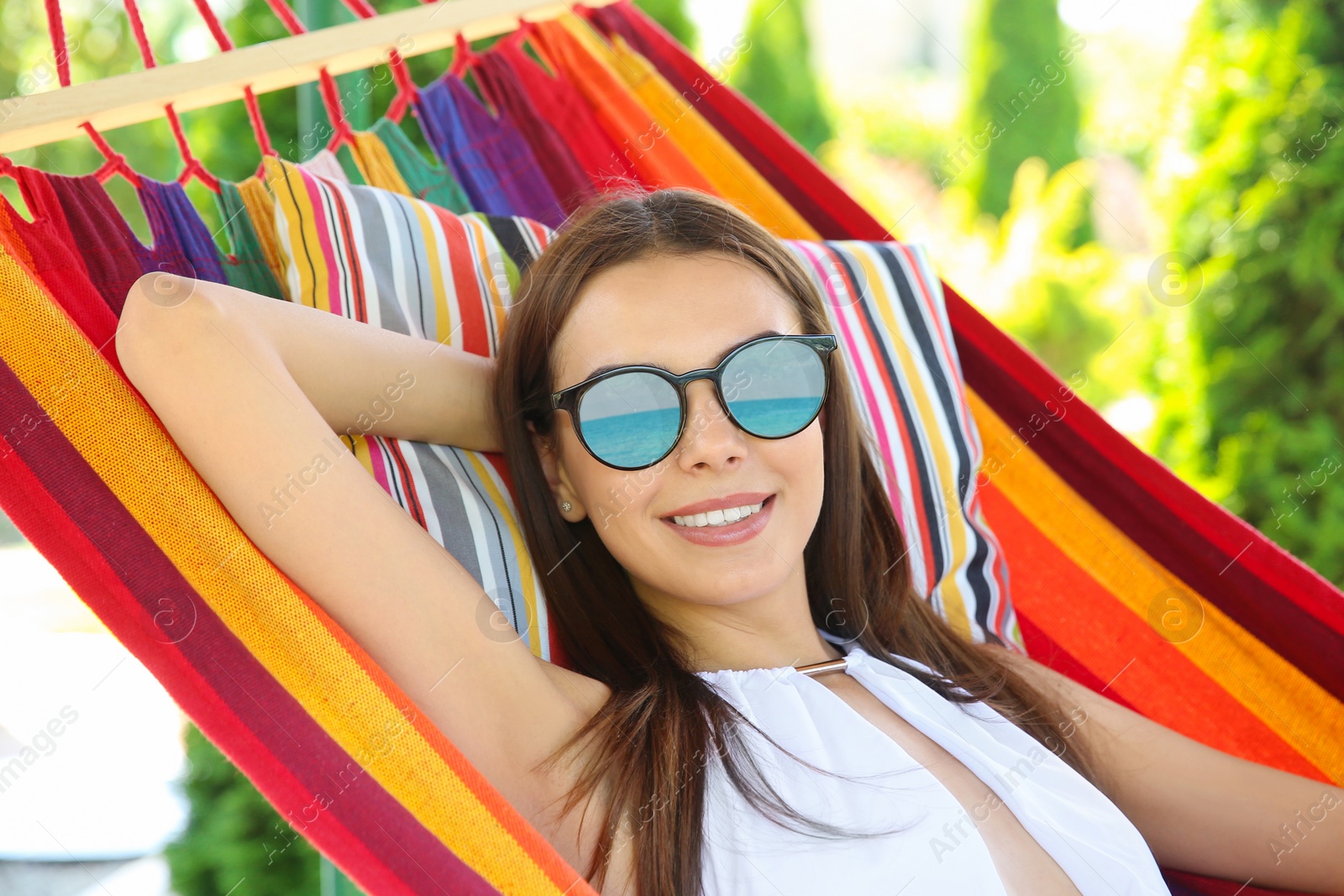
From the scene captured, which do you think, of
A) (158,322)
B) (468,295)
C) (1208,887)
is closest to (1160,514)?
(1208,887)

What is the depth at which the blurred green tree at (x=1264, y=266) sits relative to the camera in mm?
3490

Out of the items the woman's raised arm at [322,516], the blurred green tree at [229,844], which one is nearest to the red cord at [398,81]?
the woman's raised arm at [322,516]

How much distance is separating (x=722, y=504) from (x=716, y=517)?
0.07 ft

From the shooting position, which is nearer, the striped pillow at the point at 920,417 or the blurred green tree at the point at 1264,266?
the striped pillow at the point at 920,417

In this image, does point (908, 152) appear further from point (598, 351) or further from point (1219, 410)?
point (598, 351)

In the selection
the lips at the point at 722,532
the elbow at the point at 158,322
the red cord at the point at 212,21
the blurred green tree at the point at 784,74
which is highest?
the blurred green tree at the point at 784,74

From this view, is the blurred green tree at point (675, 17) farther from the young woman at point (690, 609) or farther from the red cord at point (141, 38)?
the young woman at point (690, 609)

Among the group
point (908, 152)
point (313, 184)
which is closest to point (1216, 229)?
point (313, 184)

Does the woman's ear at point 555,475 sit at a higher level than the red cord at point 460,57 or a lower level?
lower

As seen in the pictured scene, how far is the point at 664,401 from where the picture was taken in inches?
50.4

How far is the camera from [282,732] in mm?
1035

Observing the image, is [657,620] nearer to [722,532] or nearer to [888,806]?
[722,532]

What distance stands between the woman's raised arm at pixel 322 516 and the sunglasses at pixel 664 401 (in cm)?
23

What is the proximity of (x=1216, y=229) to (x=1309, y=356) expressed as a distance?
0.53 metres
